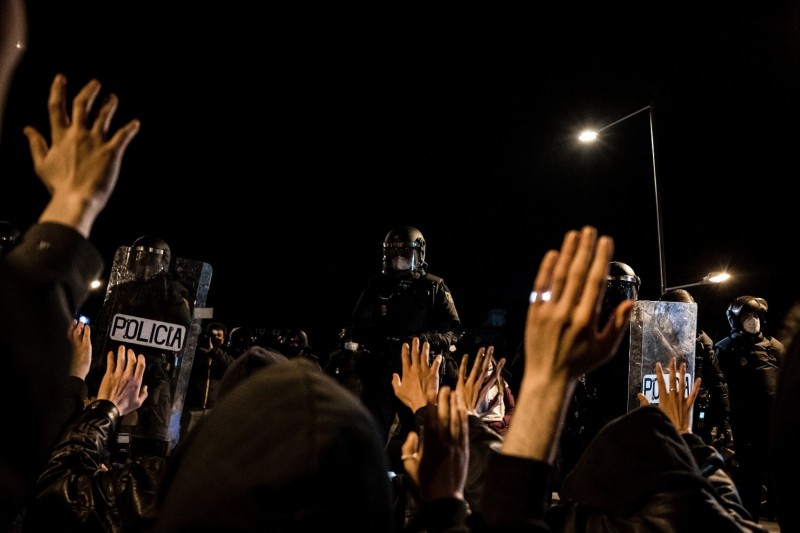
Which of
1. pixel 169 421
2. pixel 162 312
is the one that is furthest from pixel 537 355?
pixel 169 421

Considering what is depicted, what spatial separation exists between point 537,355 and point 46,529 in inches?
94.1

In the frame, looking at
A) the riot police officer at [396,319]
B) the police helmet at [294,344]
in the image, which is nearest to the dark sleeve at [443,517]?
the riot police officer at [396,319]

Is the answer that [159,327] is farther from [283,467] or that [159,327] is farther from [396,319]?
[283,467]

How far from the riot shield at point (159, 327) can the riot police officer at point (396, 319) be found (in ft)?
6.61

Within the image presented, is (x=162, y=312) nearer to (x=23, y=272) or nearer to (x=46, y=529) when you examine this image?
(x=46, y=529)

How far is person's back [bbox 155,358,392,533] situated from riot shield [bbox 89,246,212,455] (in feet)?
16.5

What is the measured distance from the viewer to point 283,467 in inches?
40.9

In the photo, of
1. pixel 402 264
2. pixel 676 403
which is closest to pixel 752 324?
pixel 402 264

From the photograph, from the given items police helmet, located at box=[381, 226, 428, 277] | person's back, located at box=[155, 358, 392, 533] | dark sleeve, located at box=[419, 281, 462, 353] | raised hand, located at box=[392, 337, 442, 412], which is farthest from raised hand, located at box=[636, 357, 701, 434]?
police helmet, located at box=[381, 226, 428, 277]

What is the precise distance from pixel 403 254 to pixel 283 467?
671cm

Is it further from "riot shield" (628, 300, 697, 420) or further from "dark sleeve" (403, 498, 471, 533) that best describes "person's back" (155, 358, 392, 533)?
→ "riot shield" (628, 300, 697, 420)

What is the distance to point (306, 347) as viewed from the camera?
1424 centimetres

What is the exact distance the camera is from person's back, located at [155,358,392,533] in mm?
1028

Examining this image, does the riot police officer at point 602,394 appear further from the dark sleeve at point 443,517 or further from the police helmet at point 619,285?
the dark sleeve at point 443,517
